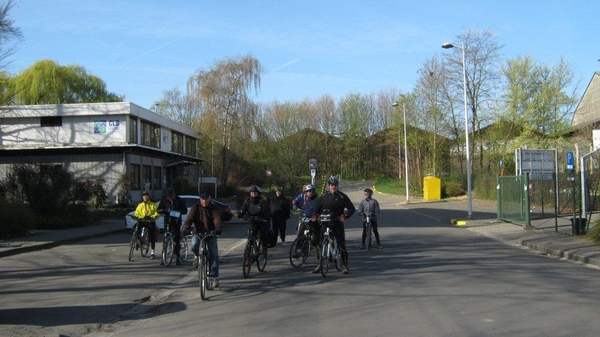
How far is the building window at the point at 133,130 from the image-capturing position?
40.3m

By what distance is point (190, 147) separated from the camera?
57.4 m

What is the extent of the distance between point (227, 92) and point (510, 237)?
34.4 m

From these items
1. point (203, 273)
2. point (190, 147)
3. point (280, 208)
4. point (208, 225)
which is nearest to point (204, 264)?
point (203, 273)

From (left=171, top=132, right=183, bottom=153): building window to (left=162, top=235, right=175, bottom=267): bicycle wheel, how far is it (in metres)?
37.7

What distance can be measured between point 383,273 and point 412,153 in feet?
158

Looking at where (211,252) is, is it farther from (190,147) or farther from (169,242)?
(190,147)

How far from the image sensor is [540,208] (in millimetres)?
26109

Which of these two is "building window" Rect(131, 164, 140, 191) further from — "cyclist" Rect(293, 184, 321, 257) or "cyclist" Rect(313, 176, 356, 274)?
"cyclist" Rect(313, 176, 356, 274)

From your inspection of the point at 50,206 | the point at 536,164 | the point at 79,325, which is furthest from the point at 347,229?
the point at 79,325

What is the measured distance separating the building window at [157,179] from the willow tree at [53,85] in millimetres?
12846

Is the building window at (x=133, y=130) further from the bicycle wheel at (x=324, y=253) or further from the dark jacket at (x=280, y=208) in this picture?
the bicycle wheel at (x=324, y=253)

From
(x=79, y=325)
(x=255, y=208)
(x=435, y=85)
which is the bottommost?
(x=79, y=325)

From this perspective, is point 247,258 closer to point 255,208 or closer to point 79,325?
point 255,208

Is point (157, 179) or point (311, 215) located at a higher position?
point (157, 179)
